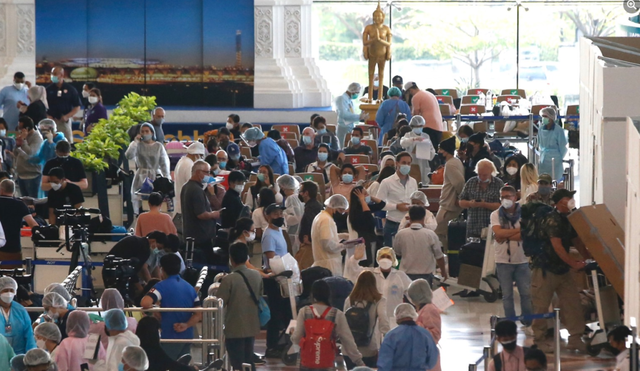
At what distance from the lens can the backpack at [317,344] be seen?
914 cm

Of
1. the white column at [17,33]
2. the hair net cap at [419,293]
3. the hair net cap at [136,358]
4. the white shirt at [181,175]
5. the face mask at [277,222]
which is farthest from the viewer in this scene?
the white column at [17,33]

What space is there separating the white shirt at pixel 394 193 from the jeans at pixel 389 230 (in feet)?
0.41

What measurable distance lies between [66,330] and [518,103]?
16.4 m

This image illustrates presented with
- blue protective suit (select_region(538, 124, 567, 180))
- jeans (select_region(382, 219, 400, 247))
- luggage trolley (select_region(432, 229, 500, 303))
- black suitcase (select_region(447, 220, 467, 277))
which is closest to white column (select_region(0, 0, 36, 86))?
blue protective suit (select_region(538, 124, 567, 180))

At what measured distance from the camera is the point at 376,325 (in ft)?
33.0

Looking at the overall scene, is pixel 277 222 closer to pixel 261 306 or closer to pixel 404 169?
pixel 261 306

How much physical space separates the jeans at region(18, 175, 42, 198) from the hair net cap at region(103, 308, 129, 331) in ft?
26.7

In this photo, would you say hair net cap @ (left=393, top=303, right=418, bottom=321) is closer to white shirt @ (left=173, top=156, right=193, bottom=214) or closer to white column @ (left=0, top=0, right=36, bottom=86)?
white shirt @ (left=173, top=156, right=193, bottom=214)

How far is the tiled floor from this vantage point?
1113 centimetres

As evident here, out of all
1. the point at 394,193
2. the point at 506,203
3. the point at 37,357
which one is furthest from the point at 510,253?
the point at 37,357

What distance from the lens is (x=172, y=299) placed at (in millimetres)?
9906

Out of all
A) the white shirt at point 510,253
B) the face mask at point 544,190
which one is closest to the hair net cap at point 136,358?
the white shirt at point 510,253

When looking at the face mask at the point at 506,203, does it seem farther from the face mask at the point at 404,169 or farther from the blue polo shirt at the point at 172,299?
the blue polo shirt at the point at 172,299

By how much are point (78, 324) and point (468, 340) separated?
186 inches
